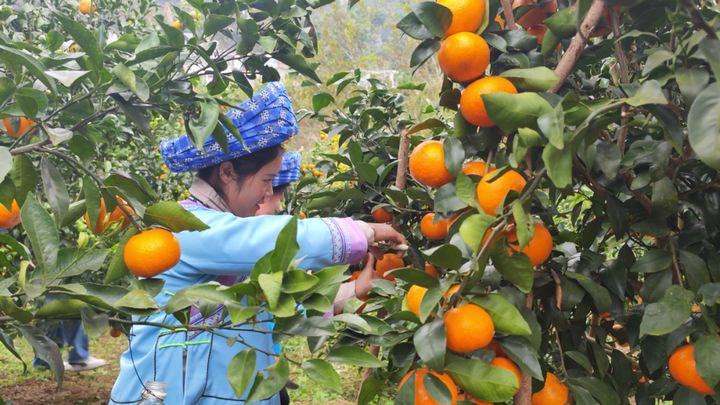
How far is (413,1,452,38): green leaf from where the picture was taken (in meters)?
0.90

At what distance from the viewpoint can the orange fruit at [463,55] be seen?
2.93 feet

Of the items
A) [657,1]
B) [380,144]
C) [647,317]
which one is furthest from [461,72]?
[380,144]

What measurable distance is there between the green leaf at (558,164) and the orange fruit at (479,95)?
0.49 feet

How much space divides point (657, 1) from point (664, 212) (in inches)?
10.9

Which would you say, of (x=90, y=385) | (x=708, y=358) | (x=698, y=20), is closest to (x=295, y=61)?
(x=698, y=20)

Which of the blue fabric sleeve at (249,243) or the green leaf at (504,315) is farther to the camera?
the blue fabric sleeve at (249,243)

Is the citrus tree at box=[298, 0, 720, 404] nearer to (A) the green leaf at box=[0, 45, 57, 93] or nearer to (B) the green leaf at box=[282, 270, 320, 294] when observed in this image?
(B) the green leaf at box=[282, 270, 320, 294]

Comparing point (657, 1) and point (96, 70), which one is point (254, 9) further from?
point (657, 1)

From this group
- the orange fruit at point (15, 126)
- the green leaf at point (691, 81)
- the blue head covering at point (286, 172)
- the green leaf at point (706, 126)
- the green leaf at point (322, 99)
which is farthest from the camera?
the blue head covering at point (286, 172)

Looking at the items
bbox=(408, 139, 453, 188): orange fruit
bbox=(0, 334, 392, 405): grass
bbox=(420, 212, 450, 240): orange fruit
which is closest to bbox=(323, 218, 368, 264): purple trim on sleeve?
bbox=(420, 212, 450, 240): orange fruit

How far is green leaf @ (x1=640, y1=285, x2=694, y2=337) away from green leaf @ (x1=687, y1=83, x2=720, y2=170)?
26 cm

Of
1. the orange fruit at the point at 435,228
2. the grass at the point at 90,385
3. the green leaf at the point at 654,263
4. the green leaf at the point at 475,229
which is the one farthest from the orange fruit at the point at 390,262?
the grass at the point at 90,385

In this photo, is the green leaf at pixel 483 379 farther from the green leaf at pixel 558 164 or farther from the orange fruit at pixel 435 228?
the orange fruit at pixel 435 228

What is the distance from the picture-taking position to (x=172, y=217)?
0.93 metres
